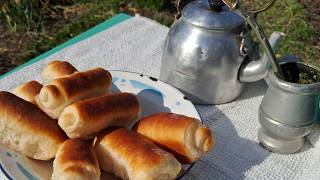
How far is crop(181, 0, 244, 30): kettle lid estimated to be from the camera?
818mm

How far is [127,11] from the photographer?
1889 mm

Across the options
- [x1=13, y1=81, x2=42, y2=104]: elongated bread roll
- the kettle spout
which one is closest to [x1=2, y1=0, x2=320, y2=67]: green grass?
the kettle spout

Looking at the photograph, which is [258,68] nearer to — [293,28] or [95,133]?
[95,133]

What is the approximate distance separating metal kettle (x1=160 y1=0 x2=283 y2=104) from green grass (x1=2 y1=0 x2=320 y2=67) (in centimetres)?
81

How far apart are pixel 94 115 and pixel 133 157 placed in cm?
9

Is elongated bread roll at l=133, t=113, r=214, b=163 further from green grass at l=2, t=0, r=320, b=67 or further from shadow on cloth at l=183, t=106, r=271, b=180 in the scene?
green grass at l=2, t=0, r=320, b=67

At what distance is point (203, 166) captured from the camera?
76cm

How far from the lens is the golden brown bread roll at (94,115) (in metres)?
0.65

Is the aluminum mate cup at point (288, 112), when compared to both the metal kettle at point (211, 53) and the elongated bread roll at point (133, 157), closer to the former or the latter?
the metal kettle at point (211, 53)

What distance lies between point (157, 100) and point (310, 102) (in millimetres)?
271

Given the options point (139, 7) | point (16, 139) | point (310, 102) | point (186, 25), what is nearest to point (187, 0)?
point (186, 25)

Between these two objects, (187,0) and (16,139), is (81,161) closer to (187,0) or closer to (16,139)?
(16,139)

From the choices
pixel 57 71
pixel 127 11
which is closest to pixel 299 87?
pixel 57 71

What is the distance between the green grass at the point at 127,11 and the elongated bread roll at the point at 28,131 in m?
1.00
